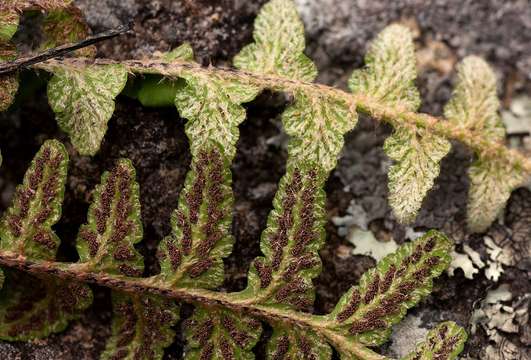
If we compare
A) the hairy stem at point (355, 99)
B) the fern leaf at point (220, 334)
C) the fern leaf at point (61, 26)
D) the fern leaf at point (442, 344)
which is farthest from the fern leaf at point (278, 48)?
the fern leaf at point (442, 344)

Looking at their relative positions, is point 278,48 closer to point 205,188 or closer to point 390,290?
point 205,188

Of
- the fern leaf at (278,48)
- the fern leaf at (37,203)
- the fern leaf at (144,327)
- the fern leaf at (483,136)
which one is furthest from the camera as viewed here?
the fern leaf at (483,136)

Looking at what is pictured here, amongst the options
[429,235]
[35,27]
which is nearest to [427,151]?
[429,235]

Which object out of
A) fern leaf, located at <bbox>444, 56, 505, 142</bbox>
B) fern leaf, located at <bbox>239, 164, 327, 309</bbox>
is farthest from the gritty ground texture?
fern leaf, located at <bbox>239, 164, 327, 309</bbox>

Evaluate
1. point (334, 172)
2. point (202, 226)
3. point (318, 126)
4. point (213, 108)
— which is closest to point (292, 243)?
point (202, 226)

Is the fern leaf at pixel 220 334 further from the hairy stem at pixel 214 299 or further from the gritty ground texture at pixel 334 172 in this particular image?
the gritty ground texture at pixel 334 172

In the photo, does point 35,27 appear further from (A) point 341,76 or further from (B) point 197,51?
(A) point 341,76
